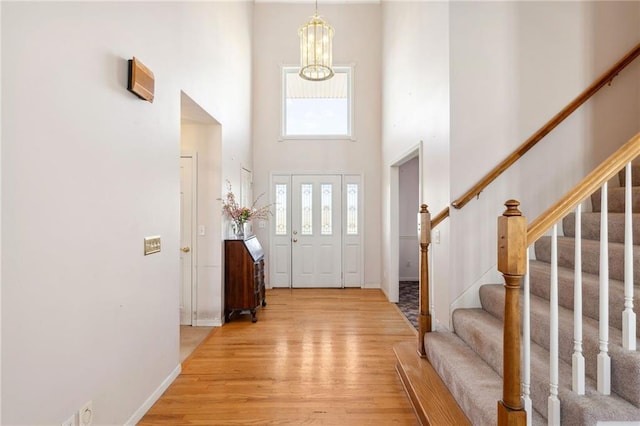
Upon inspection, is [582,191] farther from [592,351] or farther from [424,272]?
[424,272]

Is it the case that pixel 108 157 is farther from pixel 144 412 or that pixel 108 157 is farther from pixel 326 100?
pixel 326 100

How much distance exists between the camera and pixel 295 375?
8.84 ft

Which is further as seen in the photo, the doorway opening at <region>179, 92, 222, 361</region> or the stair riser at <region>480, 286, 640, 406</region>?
the doorway opening at <region>179, 92, 222, 361</region>

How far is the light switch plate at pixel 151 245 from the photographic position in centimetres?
222

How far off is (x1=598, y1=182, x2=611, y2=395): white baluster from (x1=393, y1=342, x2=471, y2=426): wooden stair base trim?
702mm

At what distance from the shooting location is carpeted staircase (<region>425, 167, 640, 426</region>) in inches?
55.8

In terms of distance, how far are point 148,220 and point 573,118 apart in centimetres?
357

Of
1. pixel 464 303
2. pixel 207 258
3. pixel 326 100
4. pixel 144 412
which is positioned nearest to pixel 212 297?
pixel 207 258

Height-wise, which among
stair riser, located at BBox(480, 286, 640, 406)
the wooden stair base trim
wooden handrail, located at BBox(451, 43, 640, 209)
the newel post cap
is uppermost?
wooden handrail, located at BBox(451, 43, 640, 209)

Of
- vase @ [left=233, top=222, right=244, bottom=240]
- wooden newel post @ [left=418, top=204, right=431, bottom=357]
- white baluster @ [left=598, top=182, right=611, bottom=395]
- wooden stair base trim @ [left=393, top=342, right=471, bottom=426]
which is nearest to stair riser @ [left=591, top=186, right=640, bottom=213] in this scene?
wooden newel post @ [left=418, top=204, right=431, bottom=357]

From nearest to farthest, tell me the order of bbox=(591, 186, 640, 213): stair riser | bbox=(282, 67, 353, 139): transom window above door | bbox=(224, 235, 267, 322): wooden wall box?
bbox=(591, 186, 640, 213): stair riser, bbox=(224, 235, 267, 322): wooden wall box, bbox=(282, 67, 353, 139): transom window above door

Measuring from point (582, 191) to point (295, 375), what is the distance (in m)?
2.37

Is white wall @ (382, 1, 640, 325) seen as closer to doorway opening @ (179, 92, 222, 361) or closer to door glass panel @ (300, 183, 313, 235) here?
doorway opening @ (179, 92, 222, 361)

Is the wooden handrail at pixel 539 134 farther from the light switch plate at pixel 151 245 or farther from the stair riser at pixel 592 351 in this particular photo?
the light switch plate at pixel 151 245
